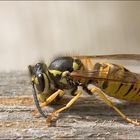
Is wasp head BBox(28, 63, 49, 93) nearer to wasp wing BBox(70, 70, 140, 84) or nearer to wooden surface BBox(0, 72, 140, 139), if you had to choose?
wooden surface BBox(0, 72, 140, 139)

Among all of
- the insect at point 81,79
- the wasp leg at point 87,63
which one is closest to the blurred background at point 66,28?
the wasp leg at point 87,63

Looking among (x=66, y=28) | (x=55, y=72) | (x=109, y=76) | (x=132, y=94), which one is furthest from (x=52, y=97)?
(x=66, y=28)

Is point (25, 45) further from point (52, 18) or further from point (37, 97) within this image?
point (37, 97)

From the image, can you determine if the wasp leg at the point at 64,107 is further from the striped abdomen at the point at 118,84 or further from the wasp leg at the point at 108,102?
the striped abdomen at the point at 118,84

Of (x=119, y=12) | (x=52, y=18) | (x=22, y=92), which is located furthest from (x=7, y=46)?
(x=22, y=92)

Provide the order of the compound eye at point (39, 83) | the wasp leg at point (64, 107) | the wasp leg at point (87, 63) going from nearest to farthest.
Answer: the wasp leg at point (64, 107) → the compound eye at point (39, 83) → the wasp leg at point (87, 63)

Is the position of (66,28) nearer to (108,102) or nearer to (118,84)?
(118,84)

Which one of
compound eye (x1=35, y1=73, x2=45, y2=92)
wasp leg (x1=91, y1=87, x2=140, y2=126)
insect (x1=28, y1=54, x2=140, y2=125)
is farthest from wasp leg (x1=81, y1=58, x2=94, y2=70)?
compound eye (x1=35, y1=73, x2=45, y2=92)
